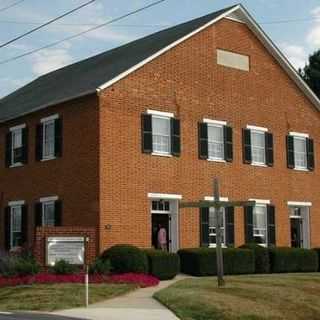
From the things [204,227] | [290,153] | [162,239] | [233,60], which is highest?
[233,60]

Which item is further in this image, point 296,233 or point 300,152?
point 300,152

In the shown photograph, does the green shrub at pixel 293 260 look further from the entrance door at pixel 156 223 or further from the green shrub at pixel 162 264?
the green shrub at pixel 162 264

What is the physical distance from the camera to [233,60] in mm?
31953

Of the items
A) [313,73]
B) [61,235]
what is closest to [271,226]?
[61,235]

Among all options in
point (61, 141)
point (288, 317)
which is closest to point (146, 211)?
point (61, 141)

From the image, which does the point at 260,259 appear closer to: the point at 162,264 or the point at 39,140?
the point at 162,264

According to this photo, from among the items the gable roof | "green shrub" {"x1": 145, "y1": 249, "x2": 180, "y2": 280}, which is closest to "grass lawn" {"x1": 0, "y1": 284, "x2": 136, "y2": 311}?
"green shrub" {"x1": 145, "y1": 249, "x2": 180, "y2": 280}

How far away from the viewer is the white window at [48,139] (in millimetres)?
29344

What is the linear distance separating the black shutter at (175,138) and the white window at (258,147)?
433cm

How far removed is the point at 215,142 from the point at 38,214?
24.8ft

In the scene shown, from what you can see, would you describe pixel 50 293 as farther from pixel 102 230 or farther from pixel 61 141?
pixel 61 141

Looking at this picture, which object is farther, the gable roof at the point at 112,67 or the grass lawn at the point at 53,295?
the gable roof at the point at 112,67

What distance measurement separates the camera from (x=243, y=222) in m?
30.6

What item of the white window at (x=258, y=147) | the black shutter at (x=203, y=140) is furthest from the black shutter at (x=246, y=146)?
the black shutter at (x=203, y=140)
